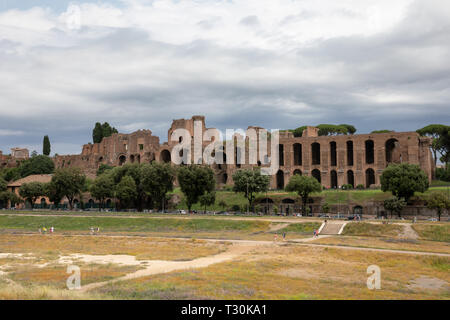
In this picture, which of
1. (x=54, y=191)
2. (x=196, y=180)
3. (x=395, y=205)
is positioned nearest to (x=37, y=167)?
(x=54, y=191)

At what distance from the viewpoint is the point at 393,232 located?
38.8 m

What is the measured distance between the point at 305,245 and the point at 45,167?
89557 mm

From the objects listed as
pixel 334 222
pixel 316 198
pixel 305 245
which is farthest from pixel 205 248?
pixel 316 198

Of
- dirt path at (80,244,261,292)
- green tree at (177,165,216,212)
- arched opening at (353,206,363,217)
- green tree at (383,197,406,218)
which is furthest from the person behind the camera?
green tree at (177,165,216,212)

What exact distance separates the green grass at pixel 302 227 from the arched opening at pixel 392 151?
4069cm

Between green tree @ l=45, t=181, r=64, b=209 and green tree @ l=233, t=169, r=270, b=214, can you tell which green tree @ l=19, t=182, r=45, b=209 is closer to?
green tree @ l=45, t=181, r=64, b=209

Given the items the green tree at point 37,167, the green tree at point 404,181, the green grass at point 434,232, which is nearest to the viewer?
the green grass at point 434,232

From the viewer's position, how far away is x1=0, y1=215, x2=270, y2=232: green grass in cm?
4616

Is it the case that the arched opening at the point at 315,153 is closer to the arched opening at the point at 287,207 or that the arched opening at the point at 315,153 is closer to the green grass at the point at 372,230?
the arched opening at the point at 287,207

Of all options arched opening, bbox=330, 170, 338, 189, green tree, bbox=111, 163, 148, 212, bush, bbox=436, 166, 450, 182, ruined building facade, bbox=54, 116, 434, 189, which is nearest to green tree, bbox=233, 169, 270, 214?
green tree, bbox=111, 163, 148, 212

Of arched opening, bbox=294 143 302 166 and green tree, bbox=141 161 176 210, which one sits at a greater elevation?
arched opening, bbox=294 143 302 166

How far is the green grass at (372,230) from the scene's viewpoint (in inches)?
1538

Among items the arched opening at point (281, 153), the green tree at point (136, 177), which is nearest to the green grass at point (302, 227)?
the green tree at point (136, 177)

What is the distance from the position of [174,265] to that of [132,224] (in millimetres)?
26833
